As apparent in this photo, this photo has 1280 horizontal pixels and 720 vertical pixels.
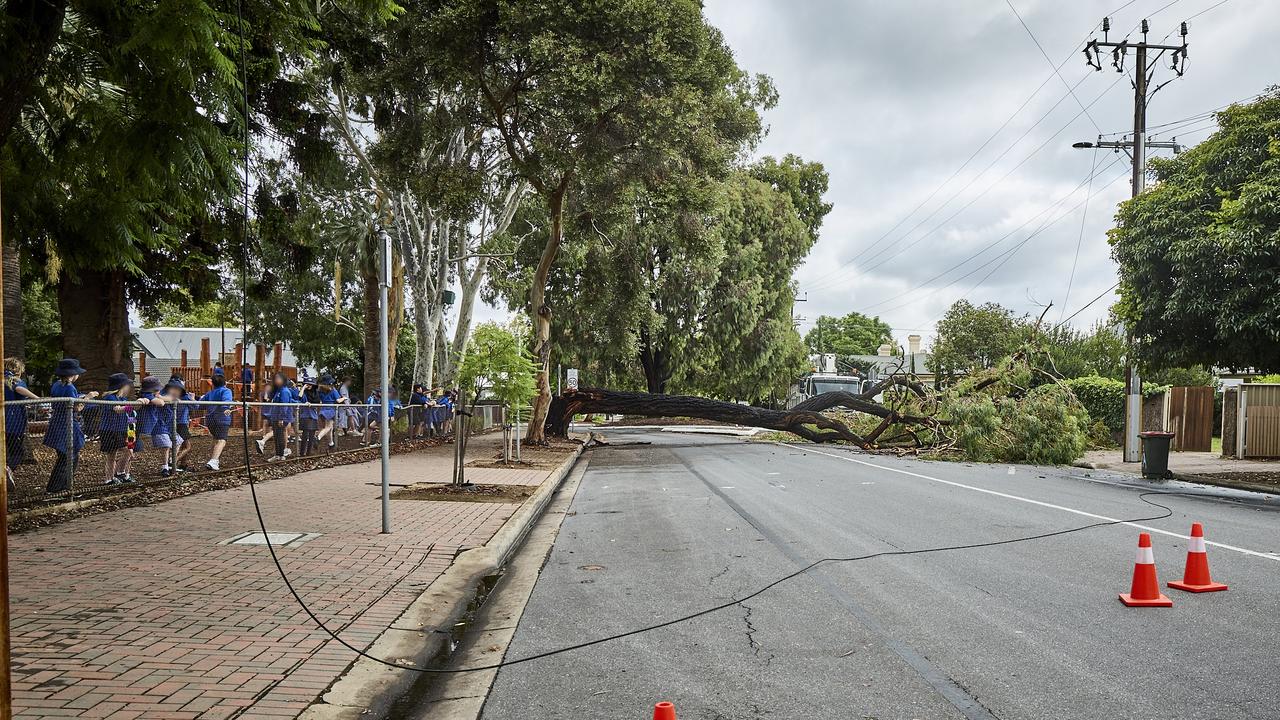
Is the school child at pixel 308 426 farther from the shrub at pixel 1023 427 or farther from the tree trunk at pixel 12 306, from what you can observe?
the shrub at pixel 1023 427

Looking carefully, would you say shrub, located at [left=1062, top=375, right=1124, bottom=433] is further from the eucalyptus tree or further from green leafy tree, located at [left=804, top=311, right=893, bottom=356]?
green leafy tree, located at [left=804, top=311, right=893, bottom=356]

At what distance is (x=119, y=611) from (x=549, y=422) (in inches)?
916

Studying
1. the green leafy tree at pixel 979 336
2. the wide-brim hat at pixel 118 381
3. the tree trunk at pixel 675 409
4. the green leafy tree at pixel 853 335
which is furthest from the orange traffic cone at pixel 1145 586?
the green leafy tree at pixel 853 335

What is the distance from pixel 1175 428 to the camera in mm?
26641

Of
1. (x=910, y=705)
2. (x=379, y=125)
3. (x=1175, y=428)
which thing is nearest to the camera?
(x=910, y=705)

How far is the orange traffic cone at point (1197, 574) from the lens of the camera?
6691 mm

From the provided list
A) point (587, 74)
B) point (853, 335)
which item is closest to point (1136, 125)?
point (587, 74)

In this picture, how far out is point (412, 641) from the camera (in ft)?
17.6

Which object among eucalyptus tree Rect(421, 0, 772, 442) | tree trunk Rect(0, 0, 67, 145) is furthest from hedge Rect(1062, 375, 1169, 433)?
tree trunk Rect(0, 0, 67, 145)

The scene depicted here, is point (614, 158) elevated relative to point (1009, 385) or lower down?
elevated

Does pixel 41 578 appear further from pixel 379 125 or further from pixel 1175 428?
pixel 1175 428

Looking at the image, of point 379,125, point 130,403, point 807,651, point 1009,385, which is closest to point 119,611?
point 807,651

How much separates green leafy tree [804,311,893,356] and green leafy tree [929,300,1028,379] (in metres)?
64.6

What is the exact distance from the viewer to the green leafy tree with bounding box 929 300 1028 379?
52656 mm
